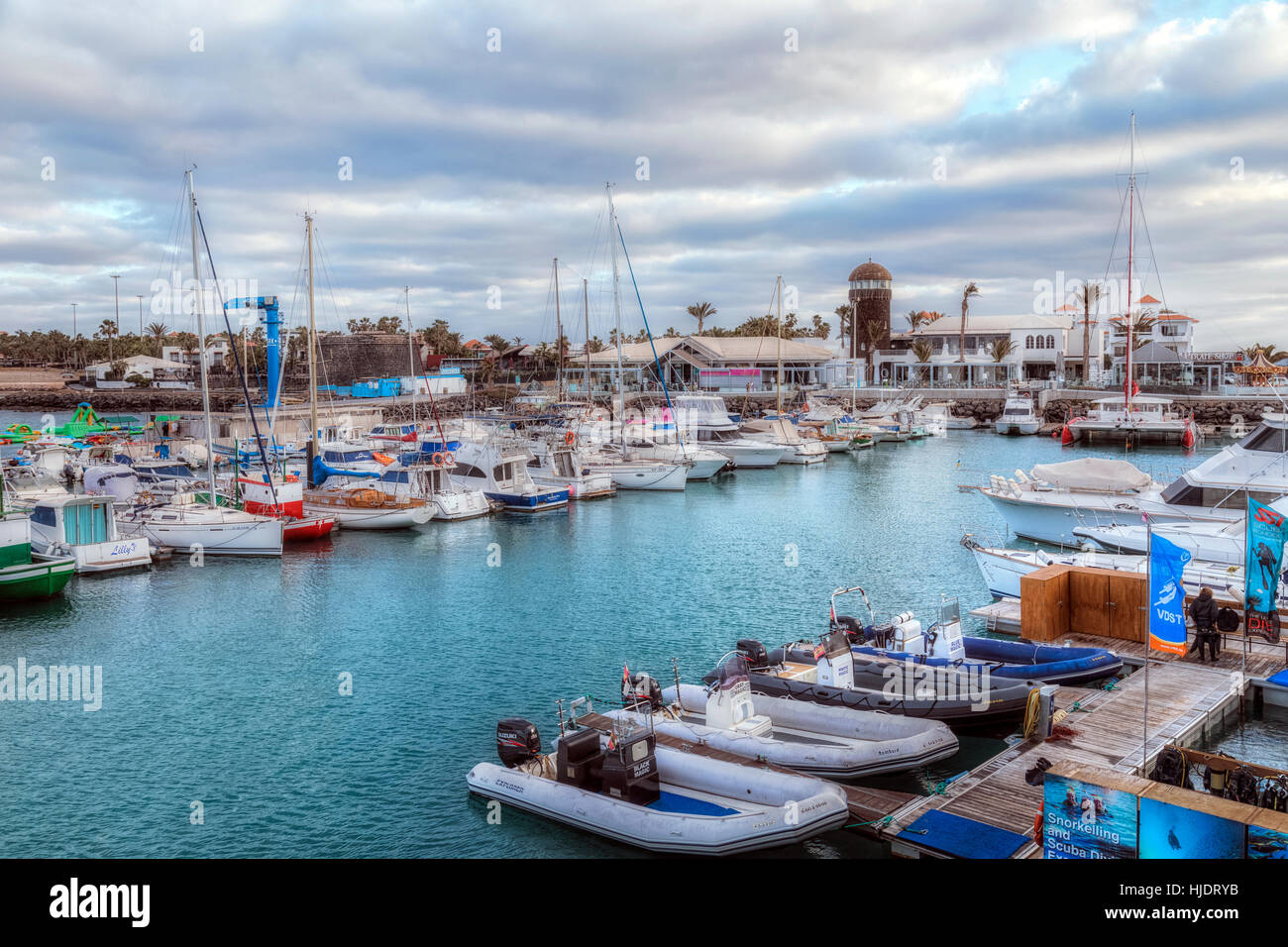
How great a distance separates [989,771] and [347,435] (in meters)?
56.9

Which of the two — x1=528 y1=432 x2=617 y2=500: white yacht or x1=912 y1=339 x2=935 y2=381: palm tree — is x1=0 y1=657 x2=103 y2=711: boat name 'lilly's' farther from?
x1=912 y1=339 x2=935 y2=381: palm tree

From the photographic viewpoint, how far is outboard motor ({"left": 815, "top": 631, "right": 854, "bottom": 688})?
19.6m

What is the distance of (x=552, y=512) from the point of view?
48438 millimetres

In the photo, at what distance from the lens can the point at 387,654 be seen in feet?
84.1

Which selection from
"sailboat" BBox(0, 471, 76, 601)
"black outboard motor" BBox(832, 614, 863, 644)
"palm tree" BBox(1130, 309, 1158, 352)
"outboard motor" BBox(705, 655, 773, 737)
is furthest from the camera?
"palm tree" BBox(1130, 309, 1158, 352)

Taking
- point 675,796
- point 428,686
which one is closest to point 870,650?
point 675,796

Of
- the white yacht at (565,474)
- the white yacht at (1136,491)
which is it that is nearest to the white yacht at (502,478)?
the white yacht at (565,474)

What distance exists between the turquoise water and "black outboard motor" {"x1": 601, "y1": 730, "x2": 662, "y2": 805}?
91 centimetres

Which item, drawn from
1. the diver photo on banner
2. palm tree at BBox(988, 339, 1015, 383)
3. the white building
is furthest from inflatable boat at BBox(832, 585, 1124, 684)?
palm tree at BBox(988, 339, 1015, 383)

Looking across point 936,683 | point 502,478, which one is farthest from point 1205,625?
point 502,478

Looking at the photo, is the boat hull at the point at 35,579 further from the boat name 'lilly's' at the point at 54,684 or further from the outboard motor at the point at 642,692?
the outboard motor at the point at 642,692

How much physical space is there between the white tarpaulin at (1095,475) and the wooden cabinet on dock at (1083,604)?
14.1 meters
